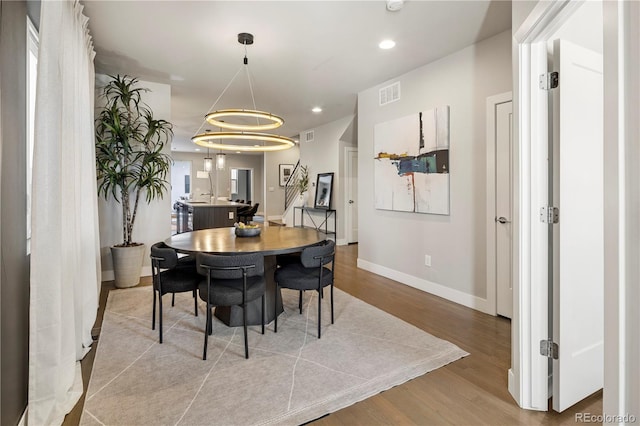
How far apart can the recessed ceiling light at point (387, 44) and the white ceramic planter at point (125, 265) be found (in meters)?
3.74

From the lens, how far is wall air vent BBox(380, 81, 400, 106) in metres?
4.29

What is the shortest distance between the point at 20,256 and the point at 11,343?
0.44 m

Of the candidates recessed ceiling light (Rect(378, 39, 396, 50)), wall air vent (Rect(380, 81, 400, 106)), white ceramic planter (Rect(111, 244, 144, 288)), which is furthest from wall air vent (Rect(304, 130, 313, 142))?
white ceramic planter (Rect(111, 244, 144, 288))

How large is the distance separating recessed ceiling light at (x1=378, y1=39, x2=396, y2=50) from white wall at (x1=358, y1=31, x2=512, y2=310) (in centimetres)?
71

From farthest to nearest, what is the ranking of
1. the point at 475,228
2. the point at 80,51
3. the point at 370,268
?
the point at 370,268, the point at 475,228, the point at 80,51

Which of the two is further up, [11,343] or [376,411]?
[11,343]

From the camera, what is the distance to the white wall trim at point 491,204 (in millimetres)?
3160

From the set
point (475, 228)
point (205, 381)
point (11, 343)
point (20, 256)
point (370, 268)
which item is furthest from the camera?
point (370, 268)

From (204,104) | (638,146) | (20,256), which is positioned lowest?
(20,256)

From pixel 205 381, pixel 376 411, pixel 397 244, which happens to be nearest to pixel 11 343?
pixel 205 381

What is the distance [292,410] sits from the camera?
1796 mm

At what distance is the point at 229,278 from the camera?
92.5 inches

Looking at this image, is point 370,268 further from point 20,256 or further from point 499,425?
point 20,256

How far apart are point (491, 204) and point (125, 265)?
4247mm
